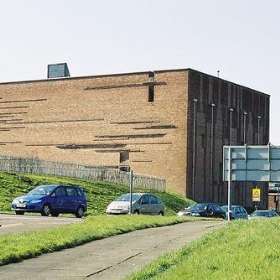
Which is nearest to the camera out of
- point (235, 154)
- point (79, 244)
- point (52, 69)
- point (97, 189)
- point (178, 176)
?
point (79, 244)

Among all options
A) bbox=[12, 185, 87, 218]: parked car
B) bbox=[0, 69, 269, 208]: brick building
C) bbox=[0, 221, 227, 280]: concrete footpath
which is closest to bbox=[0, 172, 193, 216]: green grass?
bbox=[12, 185, 87, 218]: parked car

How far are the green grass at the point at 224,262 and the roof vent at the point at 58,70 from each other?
71377mm

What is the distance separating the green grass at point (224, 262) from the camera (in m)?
10.6

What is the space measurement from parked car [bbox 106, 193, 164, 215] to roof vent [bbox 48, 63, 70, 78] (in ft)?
161

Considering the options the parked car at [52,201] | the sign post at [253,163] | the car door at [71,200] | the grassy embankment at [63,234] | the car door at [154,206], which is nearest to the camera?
the grassy embankment at [63,234]

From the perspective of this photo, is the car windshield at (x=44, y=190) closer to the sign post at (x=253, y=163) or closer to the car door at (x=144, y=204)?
the car door at (x=144, y=204)

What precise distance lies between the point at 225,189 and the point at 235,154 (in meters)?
48.1

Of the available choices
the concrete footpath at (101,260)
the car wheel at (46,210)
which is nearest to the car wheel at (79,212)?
the car wheel at (46,210)

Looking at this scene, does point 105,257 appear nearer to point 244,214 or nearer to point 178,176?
point 244,214

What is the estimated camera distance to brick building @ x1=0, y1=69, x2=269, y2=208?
240 feet

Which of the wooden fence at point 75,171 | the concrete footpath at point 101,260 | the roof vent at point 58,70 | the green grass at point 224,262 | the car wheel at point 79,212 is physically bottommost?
the car wheel at point 79,212

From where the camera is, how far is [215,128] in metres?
78.0

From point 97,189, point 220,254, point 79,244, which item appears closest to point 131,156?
point 97,189

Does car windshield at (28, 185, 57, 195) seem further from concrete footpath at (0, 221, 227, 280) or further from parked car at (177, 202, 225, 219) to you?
concrete footpath at (0, 221, 227, 280)
